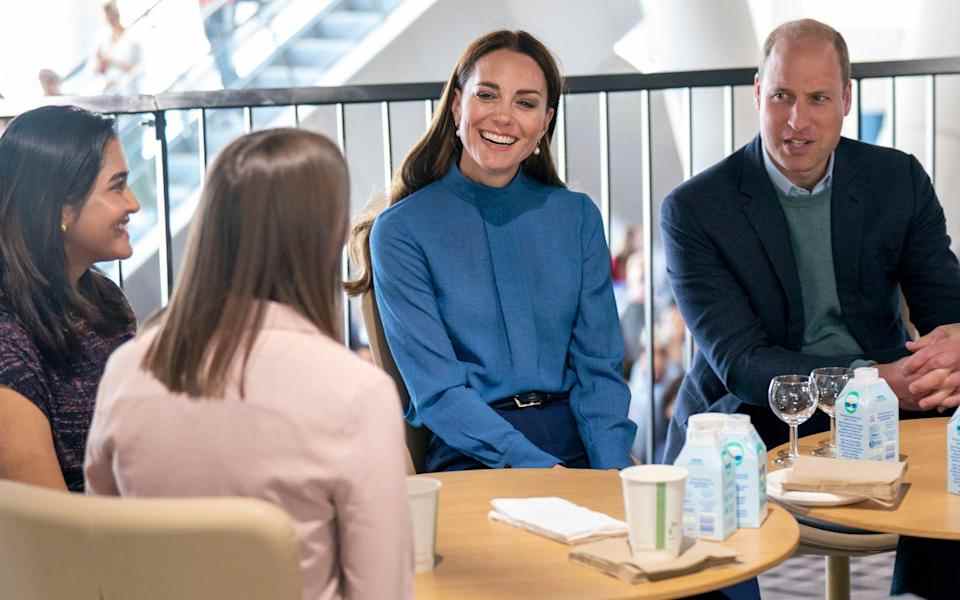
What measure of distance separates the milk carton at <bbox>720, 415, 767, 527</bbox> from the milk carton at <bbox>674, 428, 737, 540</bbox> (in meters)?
0.02

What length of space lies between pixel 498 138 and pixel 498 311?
369mm

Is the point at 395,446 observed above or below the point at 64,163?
below

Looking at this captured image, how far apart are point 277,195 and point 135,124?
4.45 m

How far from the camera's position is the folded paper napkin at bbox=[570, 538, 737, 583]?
1.60m

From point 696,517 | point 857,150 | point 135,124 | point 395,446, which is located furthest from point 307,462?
point 135,124

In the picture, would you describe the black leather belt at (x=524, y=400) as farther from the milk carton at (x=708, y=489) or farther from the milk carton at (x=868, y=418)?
the milk carton at (x=708, y=489)

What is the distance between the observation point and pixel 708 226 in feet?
10.2

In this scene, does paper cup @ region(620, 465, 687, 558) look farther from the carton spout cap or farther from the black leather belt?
the black leather belt

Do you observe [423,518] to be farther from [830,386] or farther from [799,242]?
[799,242]

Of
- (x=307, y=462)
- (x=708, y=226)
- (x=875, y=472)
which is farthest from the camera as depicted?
(x=708, y=226)

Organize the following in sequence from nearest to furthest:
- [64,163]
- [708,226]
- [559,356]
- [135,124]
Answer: [64,163]
[559,356]
[708,226]
[135,124]

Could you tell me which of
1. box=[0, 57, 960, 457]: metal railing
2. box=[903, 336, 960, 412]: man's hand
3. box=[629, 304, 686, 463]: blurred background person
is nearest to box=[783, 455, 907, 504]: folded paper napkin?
box=[903, 336, 960, 412]: man's hand

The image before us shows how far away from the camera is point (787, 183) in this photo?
311 centimetres

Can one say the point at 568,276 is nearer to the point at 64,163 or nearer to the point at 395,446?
the point at 64,163
